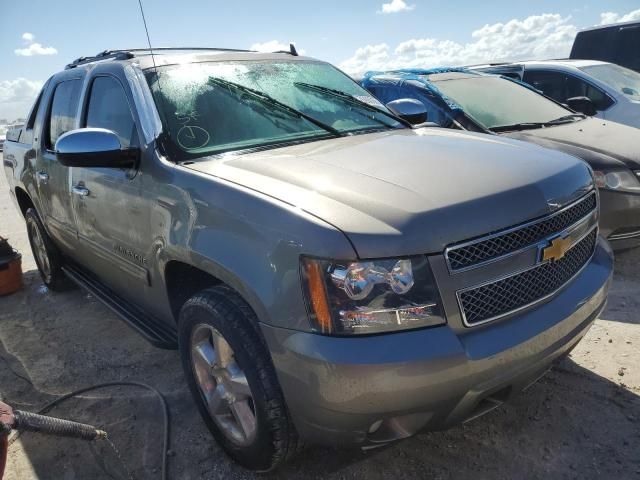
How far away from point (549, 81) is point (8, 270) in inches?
276

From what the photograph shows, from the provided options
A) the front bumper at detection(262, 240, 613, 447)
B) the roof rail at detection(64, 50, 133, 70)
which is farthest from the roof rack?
the front bumper at detection(262, 240, 613, 447)

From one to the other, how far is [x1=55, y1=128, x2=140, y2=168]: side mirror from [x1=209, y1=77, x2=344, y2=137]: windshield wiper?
0.62 meters

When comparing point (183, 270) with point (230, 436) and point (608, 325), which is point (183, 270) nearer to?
point (230, 436)

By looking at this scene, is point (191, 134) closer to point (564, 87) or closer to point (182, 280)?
point (182, 280)

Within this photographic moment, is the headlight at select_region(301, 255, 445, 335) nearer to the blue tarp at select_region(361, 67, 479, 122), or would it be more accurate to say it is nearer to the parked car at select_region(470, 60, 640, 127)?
the blue tarp at select_region(361, 67, 479, 122)

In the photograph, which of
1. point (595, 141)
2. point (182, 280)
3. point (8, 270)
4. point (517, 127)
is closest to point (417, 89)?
point (517, 127)

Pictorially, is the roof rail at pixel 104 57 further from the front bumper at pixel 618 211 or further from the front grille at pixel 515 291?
the front bumper at pixel 618 211

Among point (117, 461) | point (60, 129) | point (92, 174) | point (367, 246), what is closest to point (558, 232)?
point (367, 246)

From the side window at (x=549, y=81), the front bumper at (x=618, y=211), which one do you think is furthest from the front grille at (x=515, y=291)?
the side window at (x=549, y=81)

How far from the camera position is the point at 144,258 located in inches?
108

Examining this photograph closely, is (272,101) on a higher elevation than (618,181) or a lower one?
higher

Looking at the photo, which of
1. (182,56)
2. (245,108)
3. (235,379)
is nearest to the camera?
(235,379)

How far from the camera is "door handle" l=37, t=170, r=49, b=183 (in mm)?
3997

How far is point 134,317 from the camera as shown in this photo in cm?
319
